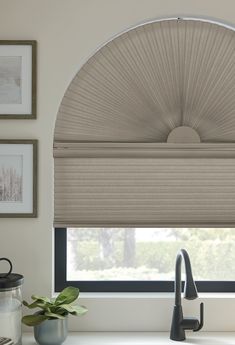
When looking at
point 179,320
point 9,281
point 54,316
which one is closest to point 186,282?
point 179,320

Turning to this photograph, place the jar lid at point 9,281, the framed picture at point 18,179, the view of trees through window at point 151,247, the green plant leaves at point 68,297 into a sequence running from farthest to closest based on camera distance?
the view of trees through window at point 151,247 → the framed picture at point 18,179 → the green plant leaves at point 68,297 → the jar lid at point 9,281

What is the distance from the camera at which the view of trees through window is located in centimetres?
216

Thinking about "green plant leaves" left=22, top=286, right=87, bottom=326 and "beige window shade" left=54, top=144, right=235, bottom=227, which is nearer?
"green plant leaves" left=22, top=286, right=87, bottom=326

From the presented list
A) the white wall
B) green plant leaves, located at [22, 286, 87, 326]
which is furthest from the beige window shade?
green plant leaves, located at [22, 286, 87, 326]

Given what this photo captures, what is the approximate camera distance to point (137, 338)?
1.94 meters

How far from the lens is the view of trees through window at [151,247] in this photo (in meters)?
2.16

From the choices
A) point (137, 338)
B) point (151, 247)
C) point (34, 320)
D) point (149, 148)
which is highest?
point (149, 148)

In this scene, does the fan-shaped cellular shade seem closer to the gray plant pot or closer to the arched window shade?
the arched window shade

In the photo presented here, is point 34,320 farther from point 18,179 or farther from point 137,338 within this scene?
point 18,179

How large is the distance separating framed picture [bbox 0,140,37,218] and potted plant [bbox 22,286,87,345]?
367 mm

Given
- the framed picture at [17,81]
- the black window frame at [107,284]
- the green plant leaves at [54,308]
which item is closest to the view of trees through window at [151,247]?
the black window frame at [107,284]

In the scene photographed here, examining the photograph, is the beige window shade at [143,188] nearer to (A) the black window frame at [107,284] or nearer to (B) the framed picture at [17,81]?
(A) the black window frame at [107,284]

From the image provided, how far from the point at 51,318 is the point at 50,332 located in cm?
5

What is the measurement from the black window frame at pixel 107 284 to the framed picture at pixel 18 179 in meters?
0.19
